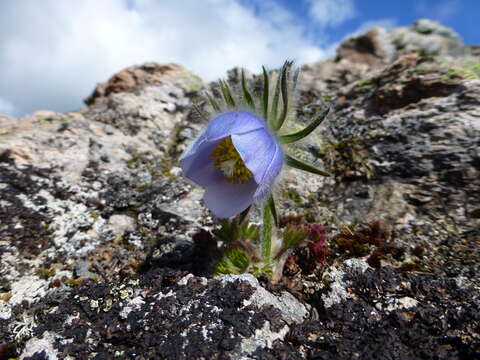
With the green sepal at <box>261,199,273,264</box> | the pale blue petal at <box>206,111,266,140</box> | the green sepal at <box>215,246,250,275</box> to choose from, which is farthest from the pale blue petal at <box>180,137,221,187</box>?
the green sepal at <box>215,246,250,275</box>

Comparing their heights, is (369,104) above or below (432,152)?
above

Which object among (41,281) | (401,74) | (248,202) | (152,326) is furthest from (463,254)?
(41,281)

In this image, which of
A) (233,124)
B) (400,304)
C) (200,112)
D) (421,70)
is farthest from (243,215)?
(421,70)

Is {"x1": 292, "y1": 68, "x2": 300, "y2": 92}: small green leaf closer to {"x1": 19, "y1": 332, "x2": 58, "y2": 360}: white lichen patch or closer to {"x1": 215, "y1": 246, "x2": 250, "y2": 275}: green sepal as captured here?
{"x1": 215, "y1": 246, "x2": 250, "y2": 275}: green sepal

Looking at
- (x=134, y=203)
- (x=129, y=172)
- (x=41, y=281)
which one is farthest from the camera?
(x=129, y=172)

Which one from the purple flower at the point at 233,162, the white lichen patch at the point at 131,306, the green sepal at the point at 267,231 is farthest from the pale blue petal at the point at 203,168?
the white lichen patch at the point at 131,306

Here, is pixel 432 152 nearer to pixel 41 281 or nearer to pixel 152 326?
pixel 152 326

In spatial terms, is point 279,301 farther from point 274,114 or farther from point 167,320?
point 274,114
